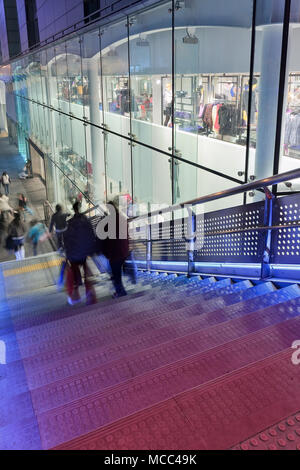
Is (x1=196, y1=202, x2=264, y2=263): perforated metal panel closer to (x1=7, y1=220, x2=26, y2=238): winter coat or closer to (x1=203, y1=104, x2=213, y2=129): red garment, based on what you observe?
(x1=203, y1=104, x2=213, y2=129): red garment

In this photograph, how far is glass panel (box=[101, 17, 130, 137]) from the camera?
29.4 ft

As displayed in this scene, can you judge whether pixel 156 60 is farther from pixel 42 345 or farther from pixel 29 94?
pixel 29 94

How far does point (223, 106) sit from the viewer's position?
597 cm

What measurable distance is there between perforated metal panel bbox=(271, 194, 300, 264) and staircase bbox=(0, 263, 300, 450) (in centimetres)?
28

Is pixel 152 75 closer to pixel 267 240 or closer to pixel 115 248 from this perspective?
pixel 115 248

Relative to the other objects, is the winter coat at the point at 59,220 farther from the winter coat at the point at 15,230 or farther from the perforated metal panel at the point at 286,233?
the perforated metal panel at the point at 286,233

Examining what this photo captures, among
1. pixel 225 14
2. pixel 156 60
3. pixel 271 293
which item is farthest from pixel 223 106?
pixel 271 293

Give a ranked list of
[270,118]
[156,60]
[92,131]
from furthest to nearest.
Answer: [92,131]
[156,60]
[270,118]

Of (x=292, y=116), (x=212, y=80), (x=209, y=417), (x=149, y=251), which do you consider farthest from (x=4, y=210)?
(x=209, y=417)

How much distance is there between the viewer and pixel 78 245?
20.9 ft

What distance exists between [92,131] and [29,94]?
48.8 feet

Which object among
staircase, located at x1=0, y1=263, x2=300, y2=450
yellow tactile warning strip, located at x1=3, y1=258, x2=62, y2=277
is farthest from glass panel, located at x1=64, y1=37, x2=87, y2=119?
staircase, located at x1=0, y1=263, x2=300, y2=450

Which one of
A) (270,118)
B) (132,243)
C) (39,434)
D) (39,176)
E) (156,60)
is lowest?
(39,176)

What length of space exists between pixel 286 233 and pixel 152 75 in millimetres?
5212
